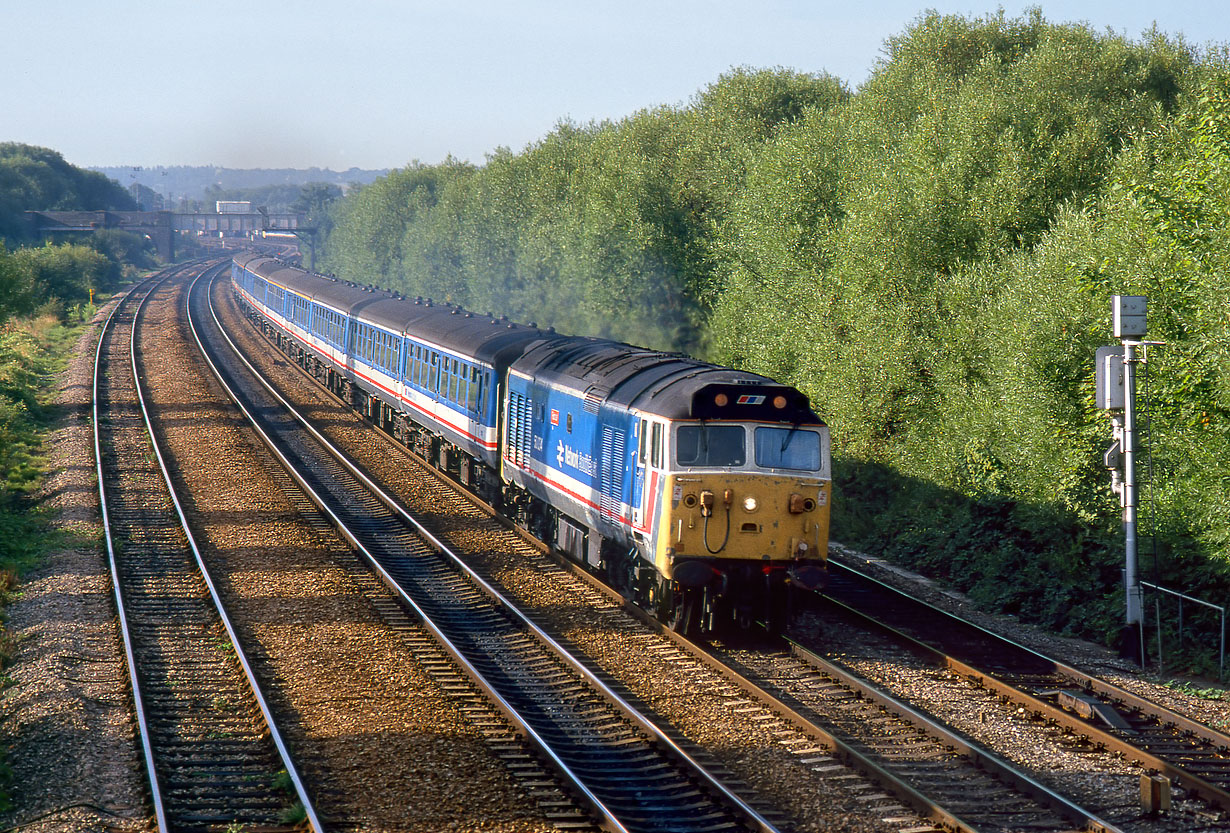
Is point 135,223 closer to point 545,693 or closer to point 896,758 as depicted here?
point 545,693

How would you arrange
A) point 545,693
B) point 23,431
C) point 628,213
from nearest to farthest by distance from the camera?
point 545,693 < point 23,431 < point 628,213

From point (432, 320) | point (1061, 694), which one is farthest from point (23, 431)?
point (1061, 694)

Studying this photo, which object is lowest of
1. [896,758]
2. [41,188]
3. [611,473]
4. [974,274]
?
[896,758]

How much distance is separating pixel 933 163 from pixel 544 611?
16.1 metres

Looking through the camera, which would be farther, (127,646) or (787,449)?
(787,449)

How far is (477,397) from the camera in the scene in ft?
85.2

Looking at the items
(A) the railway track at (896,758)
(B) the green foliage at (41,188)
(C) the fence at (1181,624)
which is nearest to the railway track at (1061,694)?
(A) the railway track at (896,758)

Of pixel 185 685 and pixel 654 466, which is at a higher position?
pixel 654 466

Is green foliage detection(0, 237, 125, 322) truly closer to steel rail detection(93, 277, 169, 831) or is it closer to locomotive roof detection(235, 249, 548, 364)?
locomotive roof detection(235, 249, 548, 364)

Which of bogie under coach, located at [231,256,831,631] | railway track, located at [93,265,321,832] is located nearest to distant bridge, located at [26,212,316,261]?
bogie under coach, located at [231,256,831,631]

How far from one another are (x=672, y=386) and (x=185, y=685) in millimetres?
7326

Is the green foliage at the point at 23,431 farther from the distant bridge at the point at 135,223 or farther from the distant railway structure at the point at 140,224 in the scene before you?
the distant bridge at the point at 135,223

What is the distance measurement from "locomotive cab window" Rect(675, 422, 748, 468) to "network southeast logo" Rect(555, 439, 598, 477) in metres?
3.08

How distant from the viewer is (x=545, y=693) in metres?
14.3
